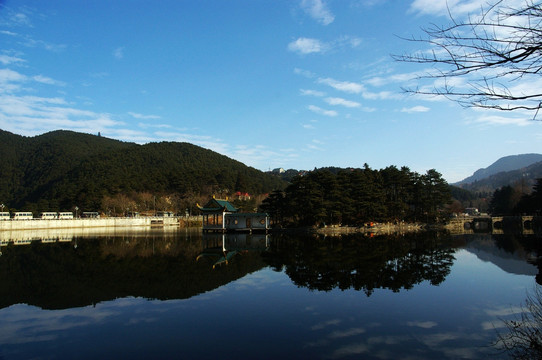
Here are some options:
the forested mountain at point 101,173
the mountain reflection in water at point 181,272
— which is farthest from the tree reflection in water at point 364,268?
the forested mountain at point 101,173

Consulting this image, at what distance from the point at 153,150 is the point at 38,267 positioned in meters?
102

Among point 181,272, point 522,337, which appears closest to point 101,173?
point 181,272

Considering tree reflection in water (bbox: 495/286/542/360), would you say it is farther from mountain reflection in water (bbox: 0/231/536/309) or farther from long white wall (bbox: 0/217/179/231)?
long white wall (bbox: 0/217/179/231)

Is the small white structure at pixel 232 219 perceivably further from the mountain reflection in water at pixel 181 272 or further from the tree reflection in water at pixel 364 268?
the tree reflection in water at pixel 364 268

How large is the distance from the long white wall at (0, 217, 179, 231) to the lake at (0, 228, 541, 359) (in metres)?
39.0

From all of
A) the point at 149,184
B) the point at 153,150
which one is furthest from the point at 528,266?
the point at 153,150

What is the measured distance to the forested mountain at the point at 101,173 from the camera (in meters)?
73.1

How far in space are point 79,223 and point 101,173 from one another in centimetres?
3305

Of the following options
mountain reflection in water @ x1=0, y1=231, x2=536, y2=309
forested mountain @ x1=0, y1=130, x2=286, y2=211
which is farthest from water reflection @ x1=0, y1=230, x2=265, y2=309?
forested mountain @ x1=0, y1=130, x2=286, y2=211

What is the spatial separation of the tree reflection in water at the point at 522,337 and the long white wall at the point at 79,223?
56.0 meters

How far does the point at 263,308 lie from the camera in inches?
351

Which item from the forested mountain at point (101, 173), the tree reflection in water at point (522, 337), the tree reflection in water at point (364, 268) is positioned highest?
the forested mountain at point (101, 173)

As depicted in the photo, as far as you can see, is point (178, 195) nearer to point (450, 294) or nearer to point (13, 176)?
point (13, 176)

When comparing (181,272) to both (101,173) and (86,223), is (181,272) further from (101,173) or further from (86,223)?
(101,173)
